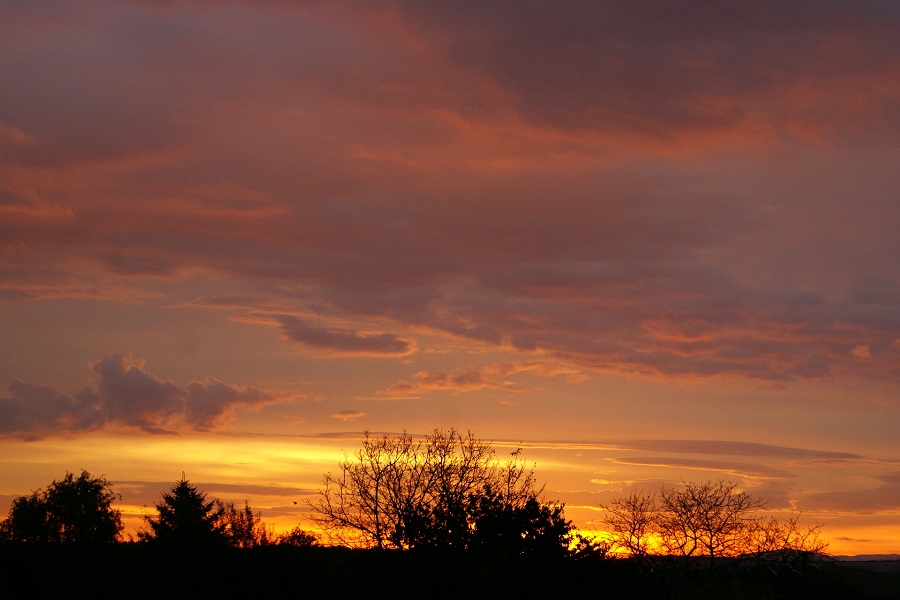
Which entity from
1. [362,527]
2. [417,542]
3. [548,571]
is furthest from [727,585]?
[362,527]

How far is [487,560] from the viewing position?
48531 millimetres

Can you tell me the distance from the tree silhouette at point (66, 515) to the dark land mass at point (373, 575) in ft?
53.9

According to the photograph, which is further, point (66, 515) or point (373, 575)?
point (66, 515)

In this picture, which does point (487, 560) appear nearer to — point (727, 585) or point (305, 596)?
point (727, 585)

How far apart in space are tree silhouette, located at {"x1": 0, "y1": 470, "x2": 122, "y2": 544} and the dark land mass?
16.4m

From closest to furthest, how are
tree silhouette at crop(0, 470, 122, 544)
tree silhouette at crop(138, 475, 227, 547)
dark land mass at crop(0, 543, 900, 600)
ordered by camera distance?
1. dark land mass at crop(0, 543, 900, 600)
2. tree silhouette at crop(138, 475, 227, 547)
3. tree silhouette at crop(0, 470, 122, 544)

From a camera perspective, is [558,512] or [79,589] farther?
[79,589]

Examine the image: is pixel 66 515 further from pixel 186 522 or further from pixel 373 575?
pixel 373 575

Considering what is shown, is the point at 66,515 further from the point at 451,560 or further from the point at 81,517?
the point at 451,560

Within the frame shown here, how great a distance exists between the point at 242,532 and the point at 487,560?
55302mm

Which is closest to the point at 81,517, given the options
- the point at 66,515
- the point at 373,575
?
the point at 66,515

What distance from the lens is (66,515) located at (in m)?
110

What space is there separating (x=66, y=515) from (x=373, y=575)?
225 feet

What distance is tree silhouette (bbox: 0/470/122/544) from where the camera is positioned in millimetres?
107562
